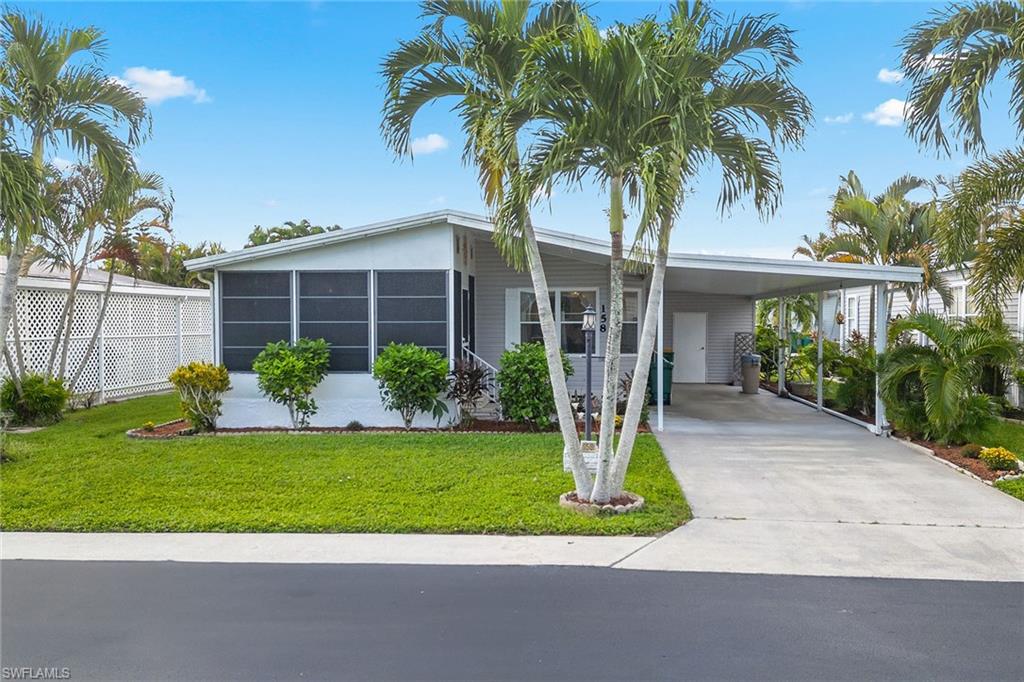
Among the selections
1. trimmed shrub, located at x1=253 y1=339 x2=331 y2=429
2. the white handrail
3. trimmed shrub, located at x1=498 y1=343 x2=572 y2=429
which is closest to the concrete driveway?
trimmed shrub, located at x1=498 y1=343 x2=572 y2=429

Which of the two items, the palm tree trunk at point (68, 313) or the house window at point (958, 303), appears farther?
the house window at point (958, 303)

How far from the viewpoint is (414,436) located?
9.74m

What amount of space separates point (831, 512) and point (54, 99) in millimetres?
9788

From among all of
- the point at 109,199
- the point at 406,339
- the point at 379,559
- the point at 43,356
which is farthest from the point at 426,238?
the point at 43,356

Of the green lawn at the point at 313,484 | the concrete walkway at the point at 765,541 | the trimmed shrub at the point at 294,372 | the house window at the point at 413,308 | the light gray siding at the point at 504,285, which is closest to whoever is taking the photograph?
the concrete walkway at the point at 765,541

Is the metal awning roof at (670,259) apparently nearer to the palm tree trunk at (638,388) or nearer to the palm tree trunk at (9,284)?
the palm tree trunk at (9,284)

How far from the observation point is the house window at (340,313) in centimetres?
1066

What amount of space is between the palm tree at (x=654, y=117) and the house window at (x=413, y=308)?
16.2ft

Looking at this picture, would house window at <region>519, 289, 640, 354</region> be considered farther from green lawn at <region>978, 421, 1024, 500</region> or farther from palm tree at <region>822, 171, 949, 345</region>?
green lawn at <region>978, 421, 1024, 500</region>

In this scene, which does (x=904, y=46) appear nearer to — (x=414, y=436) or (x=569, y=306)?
(x=569, y=306)

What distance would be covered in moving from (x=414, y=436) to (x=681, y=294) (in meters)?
9.87

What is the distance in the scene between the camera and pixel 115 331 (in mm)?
14703

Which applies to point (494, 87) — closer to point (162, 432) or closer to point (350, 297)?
point (350, 297)

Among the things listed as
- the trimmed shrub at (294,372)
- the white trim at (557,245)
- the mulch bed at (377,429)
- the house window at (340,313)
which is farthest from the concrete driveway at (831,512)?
the trimmed shrub at (294,372)
